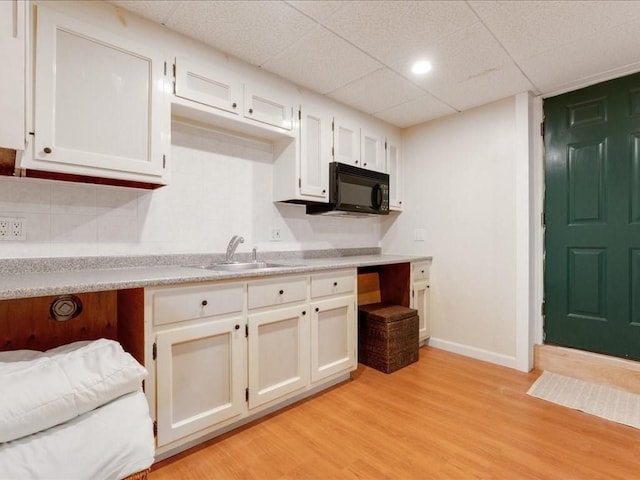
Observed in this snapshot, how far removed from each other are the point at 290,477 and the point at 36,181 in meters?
1.90

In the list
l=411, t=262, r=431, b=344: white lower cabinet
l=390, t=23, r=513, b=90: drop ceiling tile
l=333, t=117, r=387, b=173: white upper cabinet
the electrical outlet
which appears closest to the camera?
the electrical outlet

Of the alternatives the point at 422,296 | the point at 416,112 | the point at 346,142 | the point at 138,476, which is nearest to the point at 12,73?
the point at 138,476

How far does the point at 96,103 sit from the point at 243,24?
0.89 meters

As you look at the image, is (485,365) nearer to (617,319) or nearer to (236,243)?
(617,319)

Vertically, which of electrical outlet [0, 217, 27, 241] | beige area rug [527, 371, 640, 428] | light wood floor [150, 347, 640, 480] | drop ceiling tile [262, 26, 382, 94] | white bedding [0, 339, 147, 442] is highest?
drop ceiling tile [262, 26, 382, 94]

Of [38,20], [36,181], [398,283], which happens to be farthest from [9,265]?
[398,283]

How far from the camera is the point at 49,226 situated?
1704mm

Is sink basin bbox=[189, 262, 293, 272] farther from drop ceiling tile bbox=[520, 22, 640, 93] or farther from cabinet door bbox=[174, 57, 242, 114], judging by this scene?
drop ceiling tile bbox=[520, 22, 640, 93]

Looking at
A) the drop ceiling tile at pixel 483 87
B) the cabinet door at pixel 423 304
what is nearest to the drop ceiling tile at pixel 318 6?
the drop ceiling tile at pixel 483 87

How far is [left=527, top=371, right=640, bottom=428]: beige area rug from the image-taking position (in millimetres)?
1988

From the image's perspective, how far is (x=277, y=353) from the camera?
1960mm

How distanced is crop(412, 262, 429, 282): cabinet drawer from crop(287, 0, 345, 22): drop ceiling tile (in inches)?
82.9

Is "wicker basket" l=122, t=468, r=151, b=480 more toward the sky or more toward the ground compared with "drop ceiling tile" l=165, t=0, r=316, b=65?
more toward the ground

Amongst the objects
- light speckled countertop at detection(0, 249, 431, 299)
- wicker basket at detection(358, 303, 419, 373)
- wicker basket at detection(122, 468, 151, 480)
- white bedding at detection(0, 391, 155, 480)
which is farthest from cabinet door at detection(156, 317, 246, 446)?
wicker basket at detection(358, 303, 419, 373)
